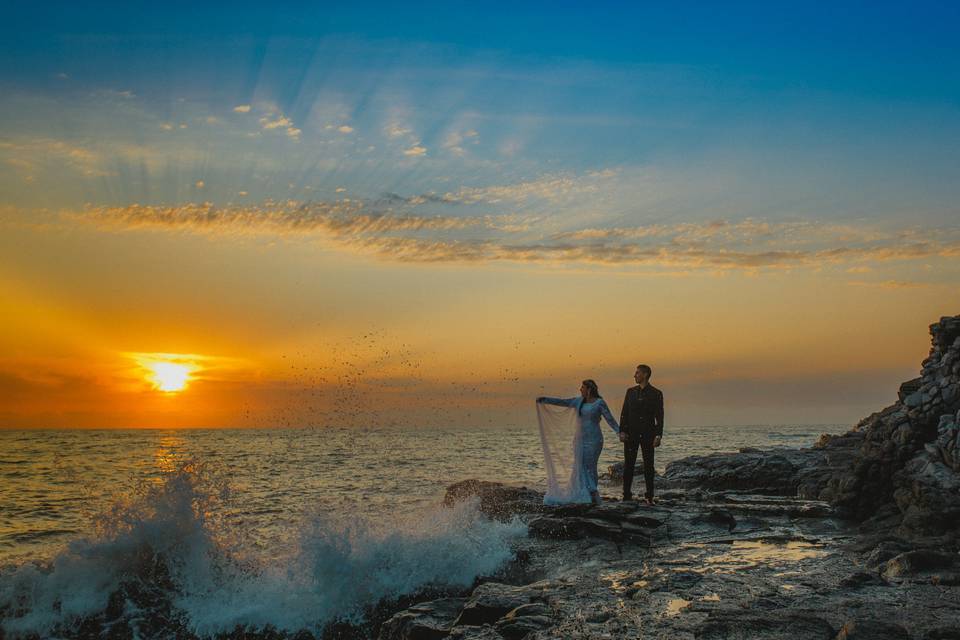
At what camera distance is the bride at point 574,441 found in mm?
15391

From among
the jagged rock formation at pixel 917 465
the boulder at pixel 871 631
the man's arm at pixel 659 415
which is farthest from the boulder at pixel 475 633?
the man's arm at pixel 659 415

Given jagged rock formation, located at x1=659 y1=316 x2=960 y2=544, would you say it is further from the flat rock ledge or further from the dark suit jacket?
the dark suit jacket

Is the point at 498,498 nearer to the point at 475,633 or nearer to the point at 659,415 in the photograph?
the point at 659,415

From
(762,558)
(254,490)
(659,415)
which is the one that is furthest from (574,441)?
(254,490)

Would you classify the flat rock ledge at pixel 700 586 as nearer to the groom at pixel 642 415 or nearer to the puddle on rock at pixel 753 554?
the puddle on rock at pixel 753 554

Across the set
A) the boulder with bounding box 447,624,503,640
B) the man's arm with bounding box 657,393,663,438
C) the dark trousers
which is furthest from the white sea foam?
the man's arm with bounding box 657,393,663,438

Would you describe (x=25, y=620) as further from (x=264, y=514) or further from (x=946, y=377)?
(x=946, y=377)

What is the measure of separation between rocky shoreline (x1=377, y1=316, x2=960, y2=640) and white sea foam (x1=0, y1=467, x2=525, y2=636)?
3.87 feet

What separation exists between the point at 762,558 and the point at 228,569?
344 inches

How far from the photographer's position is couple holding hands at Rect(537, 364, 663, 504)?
15.4 meters

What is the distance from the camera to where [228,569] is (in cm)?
1127

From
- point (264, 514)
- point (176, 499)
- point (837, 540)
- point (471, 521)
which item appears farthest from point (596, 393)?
point (264, 514)

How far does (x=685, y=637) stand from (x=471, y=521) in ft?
24.3

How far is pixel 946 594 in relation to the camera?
796cm
